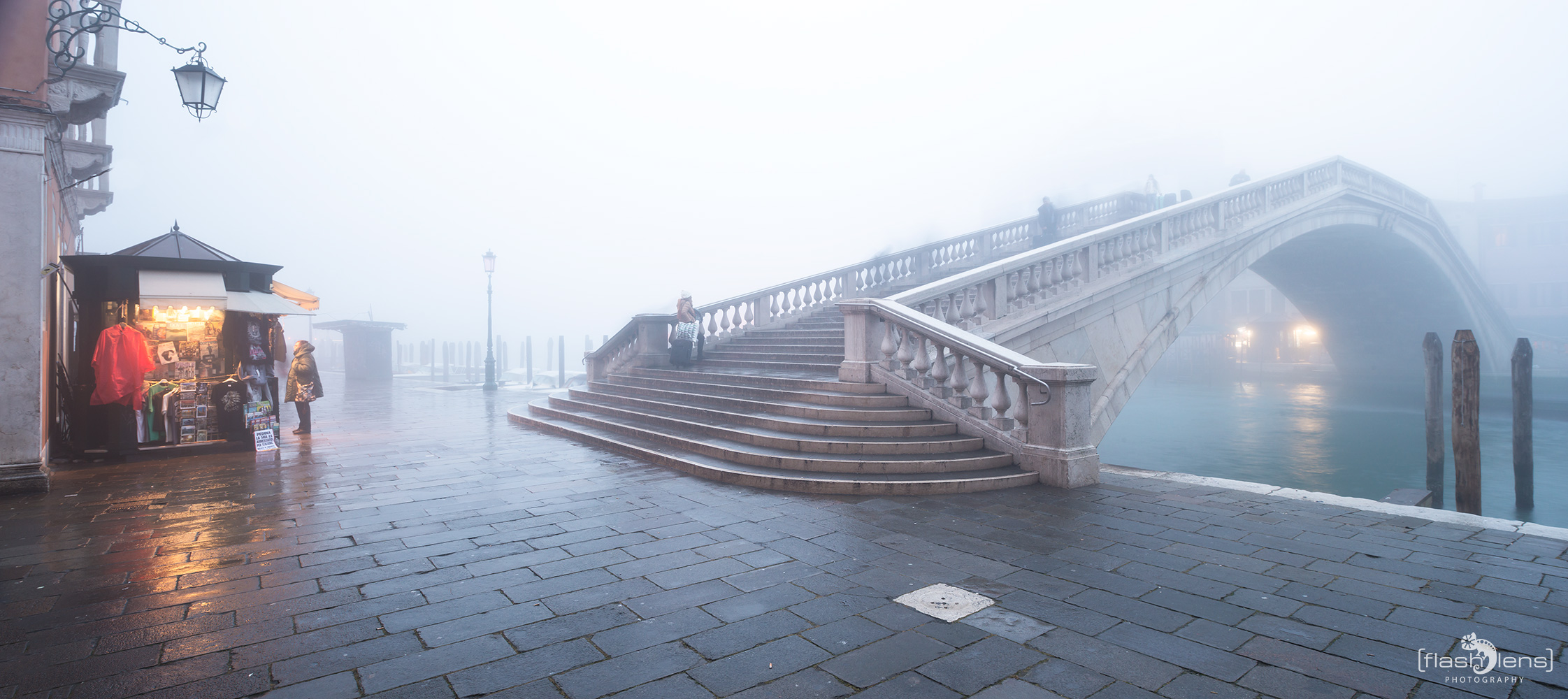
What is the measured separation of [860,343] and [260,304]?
764cm

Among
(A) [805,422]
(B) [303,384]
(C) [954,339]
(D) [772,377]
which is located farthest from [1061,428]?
(B) [303,384]

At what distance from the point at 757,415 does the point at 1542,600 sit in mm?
6238

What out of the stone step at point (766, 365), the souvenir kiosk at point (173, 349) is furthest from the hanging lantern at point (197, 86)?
the stone step at point (766, 365)

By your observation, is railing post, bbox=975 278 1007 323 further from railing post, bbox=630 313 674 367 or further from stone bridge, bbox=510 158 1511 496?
railing post, bbox=630 313 674 367

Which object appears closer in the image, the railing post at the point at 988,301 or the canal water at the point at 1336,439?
the railing post at the point at 988,301

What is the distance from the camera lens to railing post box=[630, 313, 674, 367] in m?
12.6

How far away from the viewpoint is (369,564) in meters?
4.15

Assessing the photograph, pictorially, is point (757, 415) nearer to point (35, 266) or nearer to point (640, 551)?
point (640, 551)

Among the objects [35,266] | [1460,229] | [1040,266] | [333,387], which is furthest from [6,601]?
[1460,229]

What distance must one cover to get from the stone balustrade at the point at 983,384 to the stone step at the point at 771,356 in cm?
194

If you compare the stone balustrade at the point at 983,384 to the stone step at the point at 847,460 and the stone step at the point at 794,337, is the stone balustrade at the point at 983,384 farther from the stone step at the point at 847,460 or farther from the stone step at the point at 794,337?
the stone step at the point at 794,337

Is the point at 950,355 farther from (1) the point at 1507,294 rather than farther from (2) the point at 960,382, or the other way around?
(1) the point at 1507,294

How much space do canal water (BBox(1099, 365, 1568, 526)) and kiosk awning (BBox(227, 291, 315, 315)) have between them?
14.0 m

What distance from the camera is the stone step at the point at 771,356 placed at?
10.6 meters
